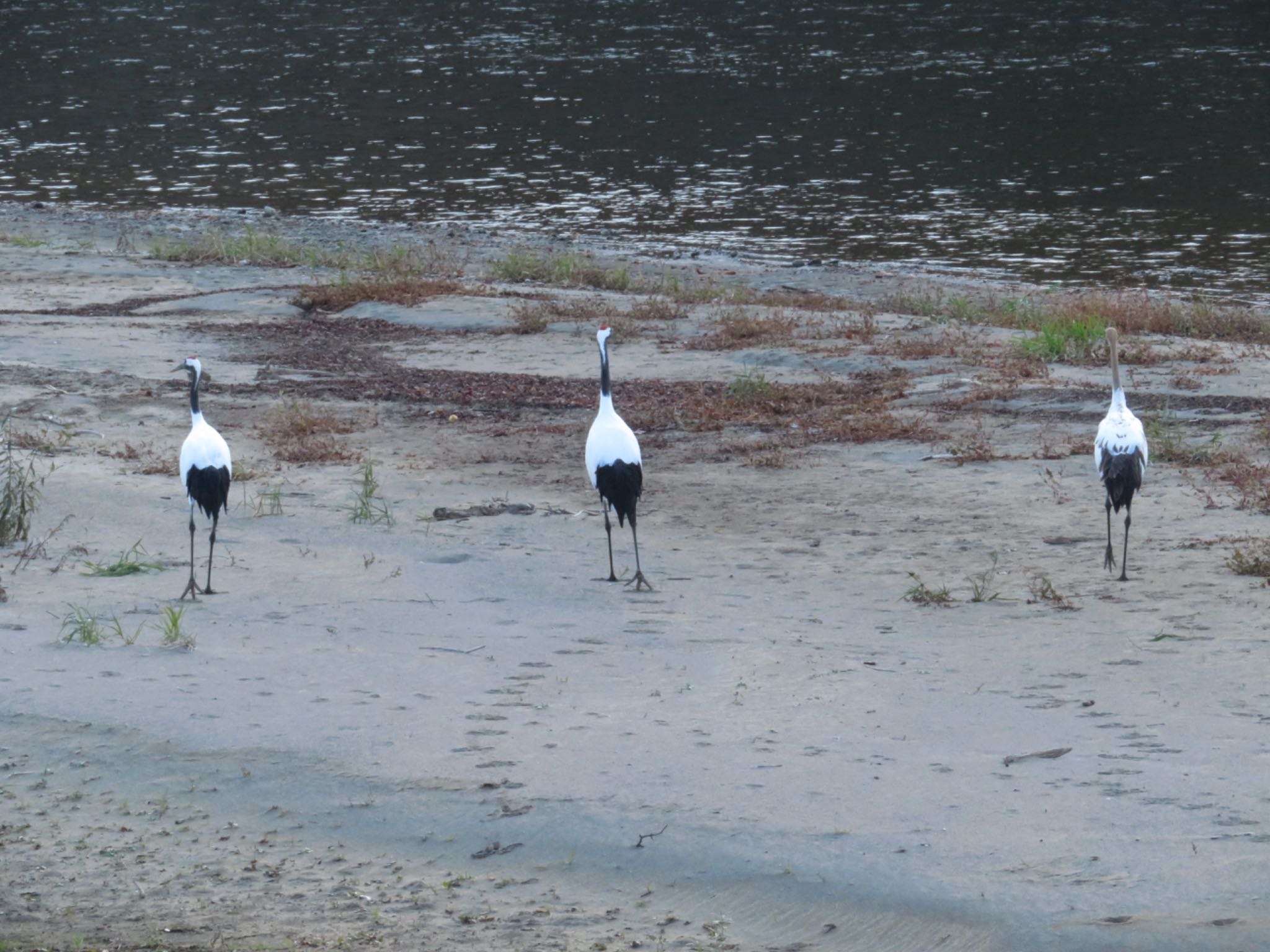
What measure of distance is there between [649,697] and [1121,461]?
3.66 m

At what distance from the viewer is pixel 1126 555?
29.7 feet

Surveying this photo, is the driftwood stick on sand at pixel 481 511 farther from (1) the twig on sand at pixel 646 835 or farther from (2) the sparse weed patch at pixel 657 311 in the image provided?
(2) the sparse weed patch at pixel 657 311

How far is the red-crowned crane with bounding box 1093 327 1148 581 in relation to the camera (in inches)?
366

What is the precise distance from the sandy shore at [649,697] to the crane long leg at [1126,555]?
7 cm

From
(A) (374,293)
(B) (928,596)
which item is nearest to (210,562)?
(B) (928,596)

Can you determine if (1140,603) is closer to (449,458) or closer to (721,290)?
(449,458)

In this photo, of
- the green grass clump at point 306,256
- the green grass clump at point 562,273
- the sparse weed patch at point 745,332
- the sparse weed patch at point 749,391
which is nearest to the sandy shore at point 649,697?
the sparse weed patch at point 749,391

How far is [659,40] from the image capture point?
161 feet

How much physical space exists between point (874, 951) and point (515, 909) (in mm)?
1312

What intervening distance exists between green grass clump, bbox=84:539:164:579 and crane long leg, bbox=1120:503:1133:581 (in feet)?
18.7

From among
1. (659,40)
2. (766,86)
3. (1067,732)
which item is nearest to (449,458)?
(1067,732)

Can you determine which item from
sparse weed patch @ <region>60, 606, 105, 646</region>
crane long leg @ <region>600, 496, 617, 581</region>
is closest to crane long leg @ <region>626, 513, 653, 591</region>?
crane long leg @ <region>600, 496, 617, 581</region>

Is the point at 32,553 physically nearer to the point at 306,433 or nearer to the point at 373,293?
the point at 306,433

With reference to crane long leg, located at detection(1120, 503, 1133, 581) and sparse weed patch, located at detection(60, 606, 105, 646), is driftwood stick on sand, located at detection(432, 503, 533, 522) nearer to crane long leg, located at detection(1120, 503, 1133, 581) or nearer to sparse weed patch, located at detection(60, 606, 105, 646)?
sparse weed patch, located at detection(60, 606, 105, 646)
